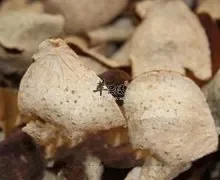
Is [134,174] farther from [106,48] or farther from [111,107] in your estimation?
[106,48]

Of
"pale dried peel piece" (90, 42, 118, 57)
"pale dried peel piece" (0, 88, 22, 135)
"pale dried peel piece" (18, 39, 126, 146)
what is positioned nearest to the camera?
"pale dried peel piece" (18, 39, 126, 146)

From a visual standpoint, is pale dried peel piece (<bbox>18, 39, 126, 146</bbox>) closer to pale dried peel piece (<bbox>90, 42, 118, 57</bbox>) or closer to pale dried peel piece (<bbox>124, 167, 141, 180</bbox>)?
pale dried peel piece (<bbox>124, 167, 141, 180</bbox>)

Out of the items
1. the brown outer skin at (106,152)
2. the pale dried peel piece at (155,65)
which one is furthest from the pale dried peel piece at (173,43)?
the brown outer skin at (106,152)

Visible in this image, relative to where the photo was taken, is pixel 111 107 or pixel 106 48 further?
pixel 106 48

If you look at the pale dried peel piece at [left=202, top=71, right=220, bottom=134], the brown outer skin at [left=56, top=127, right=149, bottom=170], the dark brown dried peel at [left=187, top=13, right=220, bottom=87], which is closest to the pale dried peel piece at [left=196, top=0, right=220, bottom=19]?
the dark brown dried peel at [left=187, top=13, right=220, bottom=87]

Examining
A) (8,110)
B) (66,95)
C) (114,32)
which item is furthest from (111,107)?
(114,32)

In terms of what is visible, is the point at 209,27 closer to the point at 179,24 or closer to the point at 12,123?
the point at 179,24

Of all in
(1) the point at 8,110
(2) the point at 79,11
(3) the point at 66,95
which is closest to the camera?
(3) the point at 66,95
